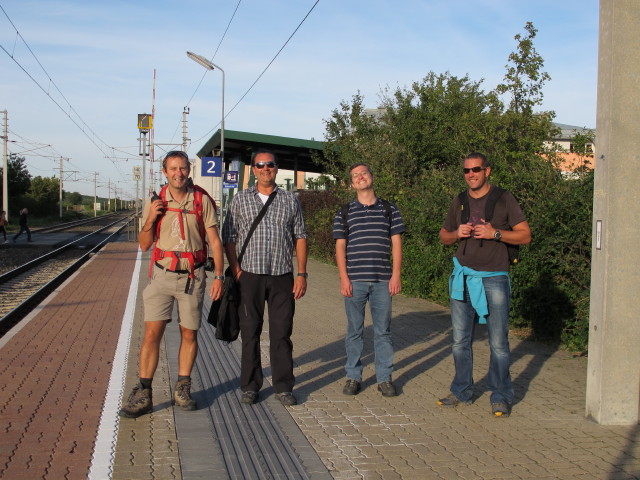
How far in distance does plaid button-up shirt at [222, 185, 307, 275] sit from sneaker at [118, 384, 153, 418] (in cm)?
122

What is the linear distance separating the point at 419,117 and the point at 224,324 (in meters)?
20.7

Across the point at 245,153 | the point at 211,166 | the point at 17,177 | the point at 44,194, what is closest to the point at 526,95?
the point at 211,166

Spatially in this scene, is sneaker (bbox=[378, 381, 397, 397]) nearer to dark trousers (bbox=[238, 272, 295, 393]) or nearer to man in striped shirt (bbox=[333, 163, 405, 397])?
man in striped shirt (bbox=[333, 163, 405, 397])

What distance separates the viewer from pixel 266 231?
582cm

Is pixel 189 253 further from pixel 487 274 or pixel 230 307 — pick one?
pixel 487 274

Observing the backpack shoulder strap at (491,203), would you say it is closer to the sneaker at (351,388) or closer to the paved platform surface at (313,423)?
the paved platform surface at (313,423)

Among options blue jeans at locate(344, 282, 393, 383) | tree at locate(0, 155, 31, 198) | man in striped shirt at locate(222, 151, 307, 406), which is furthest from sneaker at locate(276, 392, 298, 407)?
tree at locate(0, 155, 31, 198)

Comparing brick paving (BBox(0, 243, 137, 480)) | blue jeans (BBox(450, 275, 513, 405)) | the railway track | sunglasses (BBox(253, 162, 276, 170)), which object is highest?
sunglasses (BBox(253, 162, 276, 170))

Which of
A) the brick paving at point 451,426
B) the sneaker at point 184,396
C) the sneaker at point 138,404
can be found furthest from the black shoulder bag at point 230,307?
the brick paving at point 451,426

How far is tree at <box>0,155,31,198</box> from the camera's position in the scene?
234ft

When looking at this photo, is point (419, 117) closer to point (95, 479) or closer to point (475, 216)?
point (475, 216)

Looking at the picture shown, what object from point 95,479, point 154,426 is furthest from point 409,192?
point 95,479

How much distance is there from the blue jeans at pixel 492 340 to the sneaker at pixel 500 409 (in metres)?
0.04

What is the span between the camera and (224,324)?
5.77 meters
